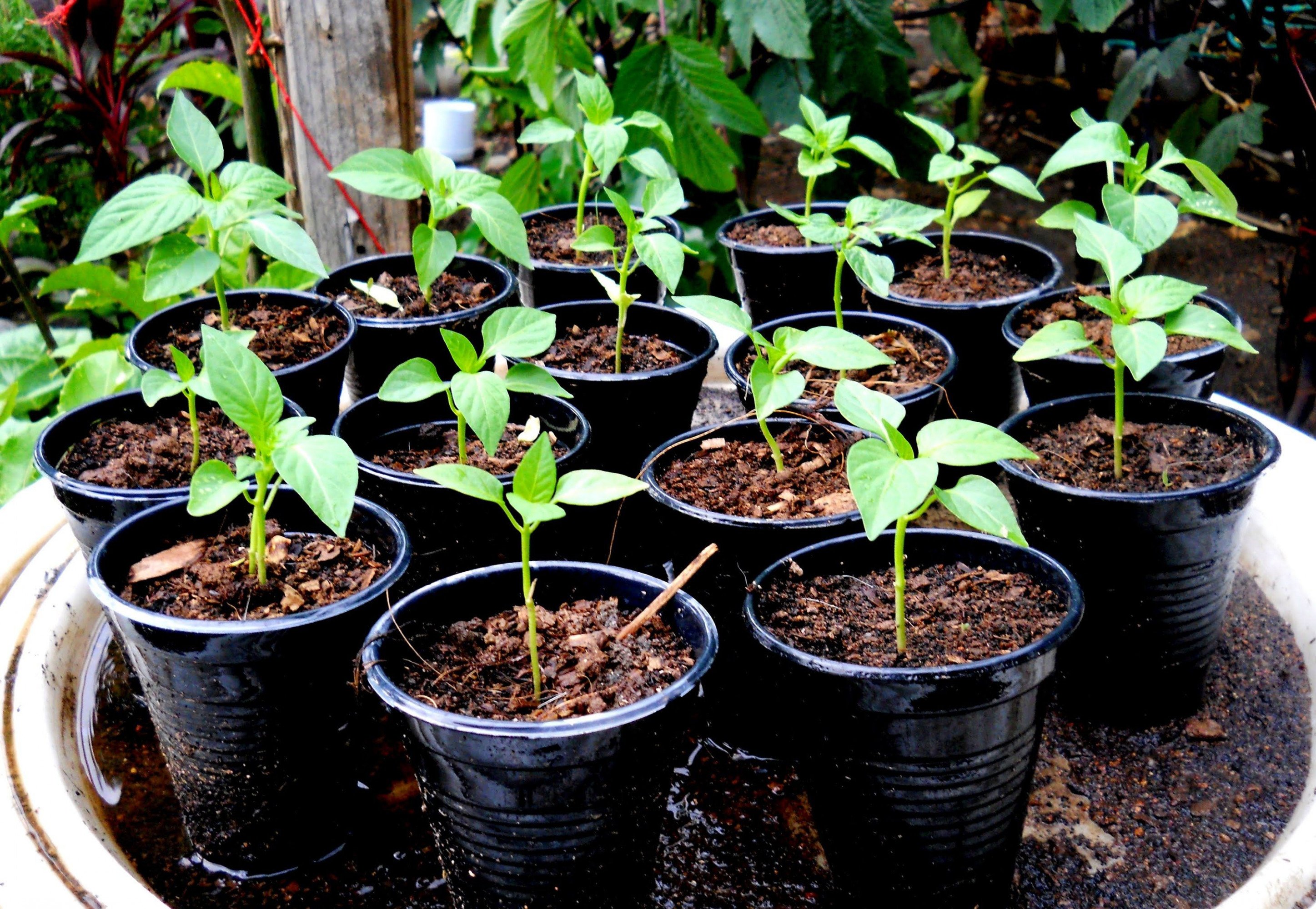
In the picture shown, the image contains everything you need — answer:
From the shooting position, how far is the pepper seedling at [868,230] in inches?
63.0

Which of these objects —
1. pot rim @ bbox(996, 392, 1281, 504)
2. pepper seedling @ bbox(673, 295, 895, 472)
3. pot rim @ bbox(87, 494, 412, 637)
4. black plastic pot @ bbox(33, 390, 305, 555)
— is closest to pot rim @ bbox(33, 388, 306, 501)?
black plastic pot @ bbox(33, 390, 305, 555)

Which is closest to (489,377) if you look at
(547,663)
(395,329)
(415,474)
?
(415,474)

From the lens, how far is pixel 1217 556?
143 centimetres

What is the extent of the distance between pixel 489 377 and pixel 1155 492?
844 mm

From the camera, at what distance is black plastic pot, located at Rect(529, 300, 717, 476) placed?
171cm

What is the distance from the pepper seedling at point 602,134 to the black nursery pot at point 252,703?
2.43 feet

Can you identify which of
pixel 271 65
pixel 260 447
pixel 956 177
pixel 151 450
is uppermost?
pixel 271 65

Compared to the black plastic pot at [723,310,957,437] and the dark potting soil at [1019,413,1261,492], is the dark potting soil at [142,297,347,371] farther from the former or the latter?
the dark potting soil at [1019,413,1261,492]

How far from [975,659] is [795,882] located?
14.3 inches

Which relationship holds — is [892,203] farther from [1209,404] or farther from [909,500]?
[909,500]

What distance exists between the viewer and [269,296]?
1.97 metres

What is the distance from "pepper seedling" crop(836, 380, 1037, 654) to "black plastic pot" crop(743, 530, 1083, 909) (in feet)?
0.33

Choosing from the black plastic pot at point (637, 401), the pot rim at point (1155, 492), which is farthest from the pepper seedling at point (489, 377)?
the pot rim at point (1155, 492)

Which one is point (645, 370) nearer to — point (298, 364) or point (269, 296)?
point (298, 364)
